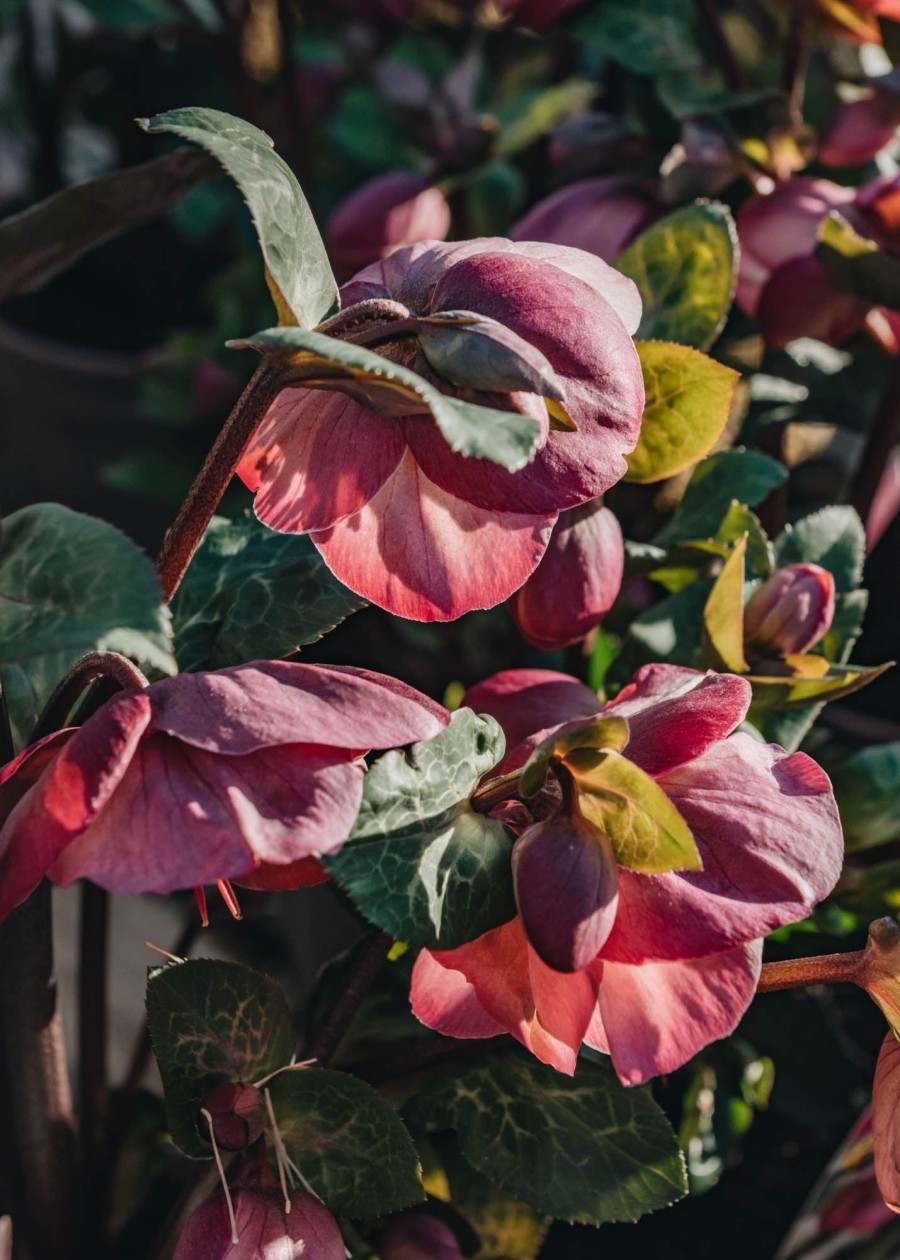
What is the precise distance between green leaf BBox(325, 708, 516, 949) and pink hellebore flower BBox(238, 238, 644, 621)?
30mm

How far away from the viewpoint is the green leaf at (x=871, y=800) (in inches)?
14.3

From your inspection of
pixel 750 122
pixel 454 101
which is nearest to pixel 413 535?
pixel 750 122

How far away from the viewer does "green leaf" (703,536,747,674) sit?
319 mm

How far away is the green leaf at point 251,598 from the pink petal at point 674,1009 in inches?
3.8

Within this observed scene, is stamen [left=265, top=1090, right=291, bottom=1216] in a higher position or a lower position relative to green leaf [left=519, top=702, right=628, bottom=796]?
lower

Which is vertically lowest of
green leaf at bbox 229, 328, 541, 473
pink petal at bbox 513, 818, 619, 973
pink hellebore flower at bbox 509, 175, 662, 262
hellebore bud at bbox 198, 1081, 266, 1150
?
hellebore bud at bbox 198, 1081, 266, 1150

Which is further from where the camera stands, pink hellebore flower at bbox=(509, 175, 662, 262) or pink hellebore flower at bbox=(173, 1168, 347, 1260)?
pink hellebore flower at bbox=(509, 175, 662, 262)

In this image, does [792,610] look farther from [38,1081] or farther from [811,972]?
[38,1081]

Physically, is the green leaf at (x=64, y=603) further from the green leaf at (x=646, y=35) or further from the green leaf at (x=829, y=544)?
the green leaf at (x=646, y=35)

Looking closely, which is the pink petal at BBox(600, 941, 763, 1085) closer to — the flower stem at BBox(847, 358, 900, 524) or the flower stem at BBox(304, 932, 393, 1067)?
the flower stem at BBox(304, 932, 393, 1067)

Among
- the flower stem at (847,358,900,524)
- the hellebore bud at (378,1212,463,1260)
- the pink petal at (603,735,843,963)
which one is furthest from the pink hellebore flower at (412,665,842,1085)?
the flower stem at (847,358,900,524)

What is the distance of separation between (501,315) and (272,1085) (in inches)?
6.6

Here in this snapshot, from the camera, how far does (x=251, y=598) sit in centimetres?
31

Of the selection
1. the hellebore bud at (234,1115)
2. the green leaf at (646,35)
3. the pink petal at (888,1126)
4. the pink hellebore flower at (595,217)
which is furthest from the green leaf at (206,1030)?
the green leaf at (646,35)
